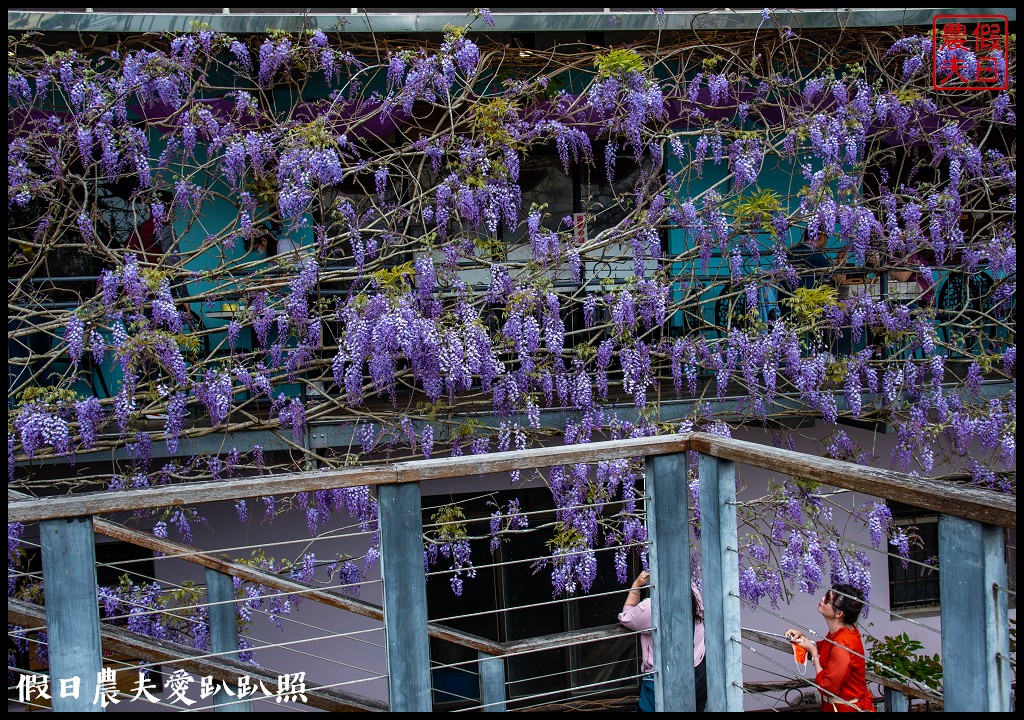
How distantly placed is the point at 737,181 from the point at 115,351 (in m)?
4.63

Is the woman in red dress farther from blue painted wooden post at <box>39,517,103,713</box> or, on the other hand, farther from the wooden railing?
blue painted wooden post at <box>39,517,103,713</box>

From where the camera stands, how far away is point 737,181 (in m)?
6.83

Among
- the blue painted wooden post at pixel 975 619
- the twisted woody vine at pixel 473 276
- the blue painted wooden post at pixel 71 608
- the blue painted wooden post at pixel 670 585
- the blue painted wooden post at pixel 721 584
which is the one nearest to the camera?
the blue painted wooden post at pixel 975 619

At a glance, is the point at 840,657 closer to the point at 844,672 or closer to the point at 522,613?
the point at 844,672

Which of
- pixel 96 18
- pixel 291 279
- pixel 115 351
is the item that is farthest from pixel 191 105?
pixel 115 351

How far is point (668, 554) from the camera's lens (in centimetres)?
287

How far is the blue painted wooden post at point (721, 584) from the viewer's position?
9.00 ft

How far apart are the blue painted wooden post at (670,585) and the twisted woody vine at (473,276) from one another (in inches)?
120

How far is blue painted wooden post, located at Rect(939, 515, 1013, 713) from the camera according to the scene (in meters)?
1.86

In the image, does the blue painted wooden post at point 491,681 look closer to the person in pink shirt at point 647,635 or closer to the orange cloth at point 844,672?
the person in pink shirt at point 647,635

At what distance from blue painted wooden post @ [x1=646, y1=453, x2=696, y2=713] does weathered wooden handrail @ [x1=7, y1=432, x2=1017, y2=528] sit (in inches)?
4.4

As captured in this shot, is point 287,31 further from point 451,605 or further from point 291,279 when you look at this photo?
point 451,605

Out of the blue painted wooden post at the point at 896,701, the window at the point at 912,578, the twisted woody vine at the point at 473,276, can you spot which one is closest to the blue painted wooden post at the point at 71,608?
the twisted woody vine at the point at 473,276

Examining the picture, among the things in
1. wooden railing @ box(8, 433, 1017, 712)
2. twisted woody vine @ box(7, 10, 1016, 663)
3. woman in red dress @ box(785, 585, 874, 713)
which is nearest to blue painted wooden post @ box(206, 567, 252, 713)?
twisted woody vine @ box(7, 10, 1016, 663)
